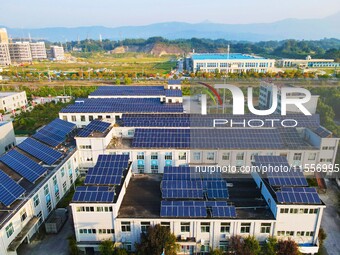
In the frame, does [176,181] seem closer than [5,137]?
Yes

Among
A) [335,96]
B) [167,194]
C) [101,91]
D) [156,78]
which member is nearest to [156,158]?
[167,194]

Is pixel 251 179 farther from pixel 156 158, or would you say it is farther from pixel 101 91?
pixel 101 91

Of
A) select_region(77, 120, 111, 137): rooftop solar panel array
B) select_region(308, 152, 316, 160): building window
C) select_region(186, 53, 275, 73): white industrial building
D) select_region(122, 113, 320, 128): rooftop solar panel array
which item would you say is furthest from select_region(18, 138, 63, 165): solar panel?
select_region(186, 53, 275, 73): white industrial building

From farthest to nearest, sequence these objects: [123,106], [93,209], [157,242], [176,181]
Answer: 1. [123,106]
2. [176,181]
3. [93,209]
4. [157,242]

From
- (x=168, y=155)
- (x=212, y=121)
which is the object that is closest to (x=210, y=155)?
(x=168, y=155)

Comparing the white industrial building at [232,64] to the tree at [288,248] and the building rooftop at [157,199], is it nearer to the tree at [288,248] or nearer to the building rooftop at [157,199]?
the building rooftop at [157,199]

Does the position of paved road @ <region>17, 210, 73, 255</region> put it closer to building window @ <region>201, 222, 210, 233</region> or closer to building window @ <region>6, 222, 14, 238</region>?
building window @ <region>6, 222, 14, 238</region>

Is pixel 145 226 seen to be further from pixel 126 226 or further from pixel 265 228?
pixel 265 228
